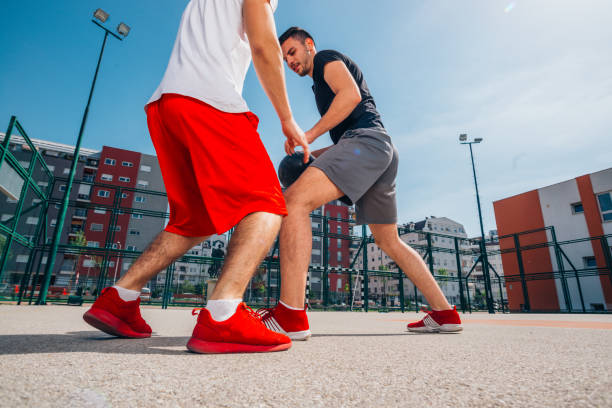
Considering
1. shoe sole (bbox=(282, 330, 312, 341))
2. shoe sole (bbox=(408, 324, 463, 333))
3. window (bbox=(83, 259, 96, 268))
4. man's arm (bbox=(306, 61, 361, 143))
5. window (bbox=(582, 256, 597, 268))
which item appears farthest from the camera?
window (bbox=(83, 259, 96, 268))

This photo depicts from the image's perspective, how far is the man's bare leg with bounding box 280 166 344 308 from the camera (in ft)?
4.86

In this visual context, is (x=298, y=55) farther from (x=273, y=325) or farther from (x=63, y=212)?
(x=63, y=212)

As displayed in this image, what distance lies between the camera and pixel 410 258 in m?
2.07

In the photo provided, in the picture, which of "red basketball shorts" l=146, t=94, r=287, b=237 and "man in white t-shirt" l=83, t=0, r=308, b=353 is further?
"red basketball shorts" l=146, t=94, r=287, b=237

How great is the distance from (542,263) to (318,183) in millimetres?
20349

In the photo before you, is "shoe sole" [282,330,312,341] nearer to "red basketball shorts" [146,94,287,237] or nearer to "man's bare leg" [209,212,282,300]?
"man's bare leg" [209,212,282,300]

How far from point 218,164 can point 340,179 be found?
0.70 m

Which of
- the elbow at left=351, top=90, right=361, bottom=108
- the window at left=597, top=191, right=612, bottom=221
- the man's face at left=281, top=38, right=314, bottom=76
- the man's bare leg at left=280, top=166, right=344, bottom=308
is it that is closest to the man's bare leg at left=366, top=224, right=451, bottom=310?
the man's bare leg at left=280, top=166, right=344, bottom=308

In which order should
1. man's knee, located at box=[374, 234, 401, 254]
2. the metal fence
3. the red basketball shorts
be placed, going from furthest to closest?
1. the metal fence
2. man's knee, located at box=[374, 234, 401, 254]
3. the red basketball shorts

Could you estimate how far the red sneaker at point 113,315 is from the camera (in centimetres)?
121

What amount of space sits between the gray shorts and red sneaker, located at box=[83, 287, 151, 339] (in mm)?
1050

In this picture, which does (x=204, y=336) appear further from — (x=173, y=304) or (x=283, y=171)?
(x=173, y=304)

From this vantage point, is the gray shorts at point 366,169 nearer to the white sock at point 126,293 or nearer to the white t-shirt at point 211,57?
the white t-shirt at point 211,57

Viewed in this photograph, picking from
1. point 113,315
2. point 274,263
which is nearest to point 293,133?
point 113,315
